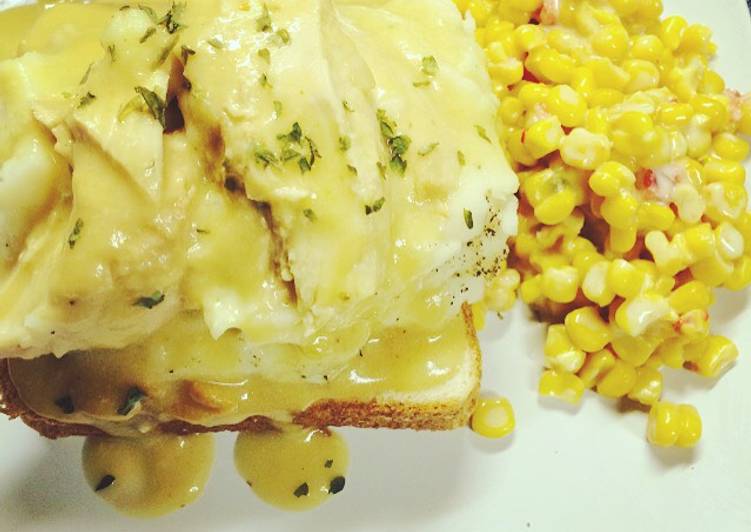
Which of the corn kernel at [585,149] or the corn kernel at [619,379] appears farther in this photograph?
the corn kernel at [619,379]

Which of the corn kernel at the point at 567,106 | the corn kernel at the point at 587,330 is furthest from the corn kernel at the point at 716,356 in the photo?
the corn kernel at the point at 567,106

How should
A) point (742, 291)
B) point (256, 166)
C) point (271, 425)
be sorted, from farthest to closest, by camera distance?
Answer: point (742, 291), point (271, 425), point (256, 166)

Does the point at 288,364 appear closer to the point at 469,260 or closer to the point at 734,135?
the point at 469,260

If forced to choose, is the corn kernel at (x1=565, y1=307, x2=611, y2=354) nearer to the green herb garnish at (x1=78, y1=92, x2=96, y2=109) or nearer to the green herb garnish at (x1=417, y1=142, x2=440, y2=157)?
the green herb garnish at (x1=417, y1=142, x2=440, y2=157)

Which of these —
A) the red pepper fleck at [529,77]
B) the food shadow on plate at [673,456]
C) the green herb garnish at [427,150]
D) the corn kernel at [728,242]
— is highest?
the green herb garnish at [427,150]

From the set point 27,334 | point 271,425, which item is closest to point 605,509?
point 271,425

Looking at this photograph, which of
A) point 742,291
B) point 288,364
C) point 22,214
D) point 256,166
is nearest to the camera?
→ point 256,166

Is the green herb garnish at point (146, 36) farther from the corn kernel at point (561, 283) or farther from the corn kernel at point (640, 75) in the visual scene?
the corn kernel at point (640, 75)
